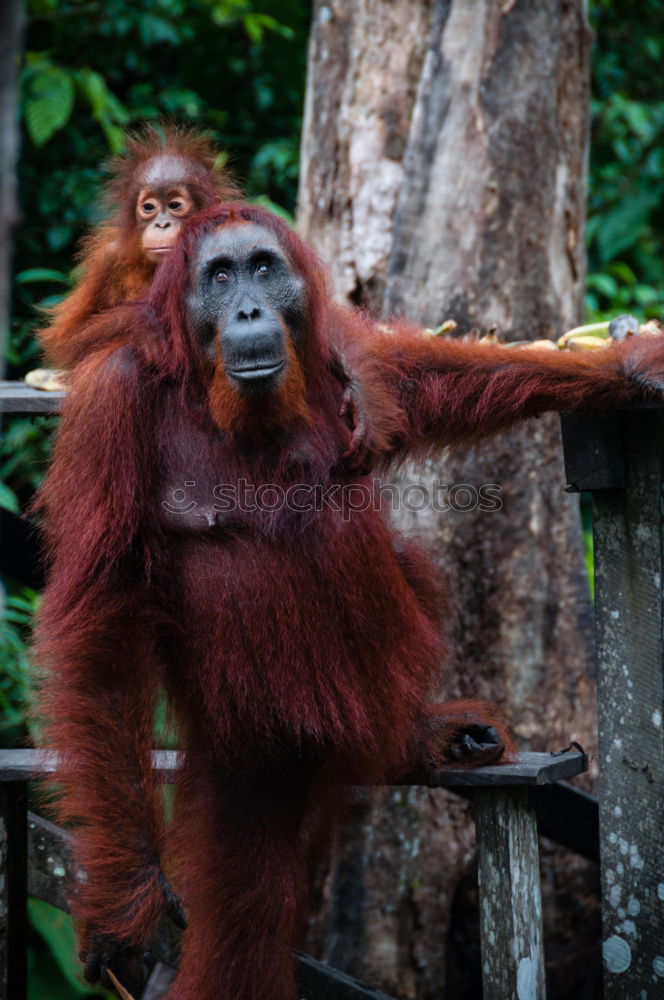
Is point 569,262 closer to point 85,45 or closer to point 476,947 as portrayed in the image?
point 476,947

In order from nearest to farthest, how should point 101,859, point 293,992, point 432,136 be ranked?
point 101,859 < point 293,992 < point 432,136

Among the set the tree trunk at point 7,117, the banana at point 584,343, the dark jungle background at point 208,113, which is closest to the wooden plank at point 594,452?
the banana at point 584,343

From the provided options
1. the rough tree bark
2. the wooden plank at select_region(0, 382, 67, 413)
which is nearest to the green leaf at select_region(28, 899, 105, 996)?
the rough tree bark

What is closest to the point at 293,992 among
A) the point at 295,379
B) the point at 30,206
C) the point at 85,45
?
the point at 295,379

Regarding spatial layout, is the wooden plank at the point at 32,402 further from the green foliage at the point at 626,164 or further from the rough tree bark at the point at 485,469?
the green foliage at the point at 626,164

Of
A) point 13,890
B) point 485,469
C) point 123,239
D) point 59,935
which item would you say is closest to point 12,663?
point 59,935

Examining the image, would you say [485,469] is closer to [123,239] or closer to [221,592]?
[123,239]

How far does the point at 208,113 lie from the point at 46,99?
1496 millimetres

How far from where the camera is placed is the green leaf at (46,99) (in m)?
5.07

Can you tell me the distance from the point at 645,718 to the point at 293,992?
37.9 inches

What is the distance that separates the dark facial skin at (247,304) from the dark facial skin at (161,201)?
116 centimetres

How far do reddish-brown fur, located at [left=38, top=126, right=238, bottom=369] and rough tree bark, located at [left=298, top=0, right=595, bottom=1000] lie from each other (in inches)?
25.9

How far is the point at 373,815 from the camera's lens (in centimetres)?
383

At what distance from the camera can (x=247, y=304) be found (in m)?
2.27
